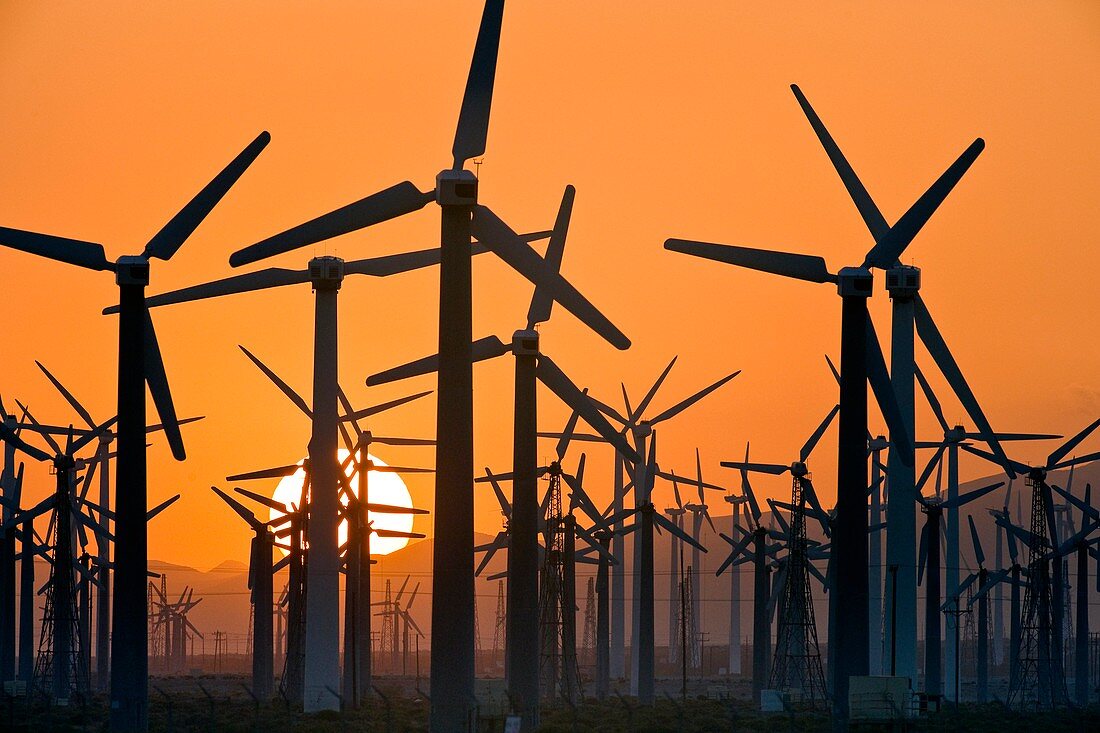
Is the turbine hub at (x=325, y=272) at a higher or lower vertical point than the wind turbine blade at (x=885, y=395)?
higher

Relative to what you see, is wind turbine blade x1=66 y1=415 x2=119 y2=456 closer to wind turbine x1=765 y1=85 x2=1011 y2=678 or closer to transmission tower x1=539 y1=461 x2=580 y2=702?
transmission tower x1=539 y1=461 x2=580 y2=702

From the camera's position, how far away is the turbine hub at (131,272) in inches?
2494

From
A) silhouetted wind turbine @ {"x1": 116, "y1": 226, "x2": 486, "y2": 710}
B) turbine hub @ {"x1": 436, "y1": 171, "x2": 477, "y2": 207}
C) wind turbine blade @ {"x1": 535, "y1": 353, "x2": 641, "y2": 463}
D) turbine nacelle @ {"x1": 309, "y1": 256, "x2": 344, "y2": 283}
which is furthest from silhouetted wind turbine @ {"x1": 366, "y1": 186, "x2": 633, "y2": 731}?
turbine hub @ {"x1": 436, "y1": 171, "x2": 477, "y2": 207}

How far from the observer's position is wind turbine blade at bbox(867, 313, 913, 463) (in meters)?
68.9

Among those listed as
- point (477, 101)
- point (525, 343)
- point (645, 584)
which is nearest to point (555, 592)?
point (645, 584)

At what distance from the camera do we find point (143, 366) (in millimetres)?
62000

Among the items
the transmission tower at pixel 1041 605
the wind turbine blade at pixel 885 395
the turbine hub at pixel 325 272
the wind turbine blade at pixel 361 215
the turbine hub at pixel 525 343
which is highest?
the turbine hub at pixel 325 272

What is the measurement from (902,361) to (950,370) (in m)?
9.32

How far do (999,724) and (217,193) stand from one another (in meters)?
40.1

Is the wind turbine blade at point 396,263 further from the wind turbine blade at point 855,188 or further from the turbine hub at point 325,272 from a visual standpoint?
the wind turbine blade at point 855,188

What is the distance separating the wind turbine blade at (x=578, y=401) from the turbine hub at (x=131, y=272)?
2114cm

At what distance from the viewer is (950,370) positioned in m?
78.6

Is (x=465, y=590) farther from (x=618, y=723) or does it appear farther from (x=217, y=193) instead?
(x=618, y=723)

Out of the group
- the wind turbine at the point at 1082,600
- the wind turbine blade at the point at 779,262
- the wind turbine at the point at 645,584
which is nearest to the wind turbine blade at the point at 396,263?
the wind turbine blade at the point at 779,262
